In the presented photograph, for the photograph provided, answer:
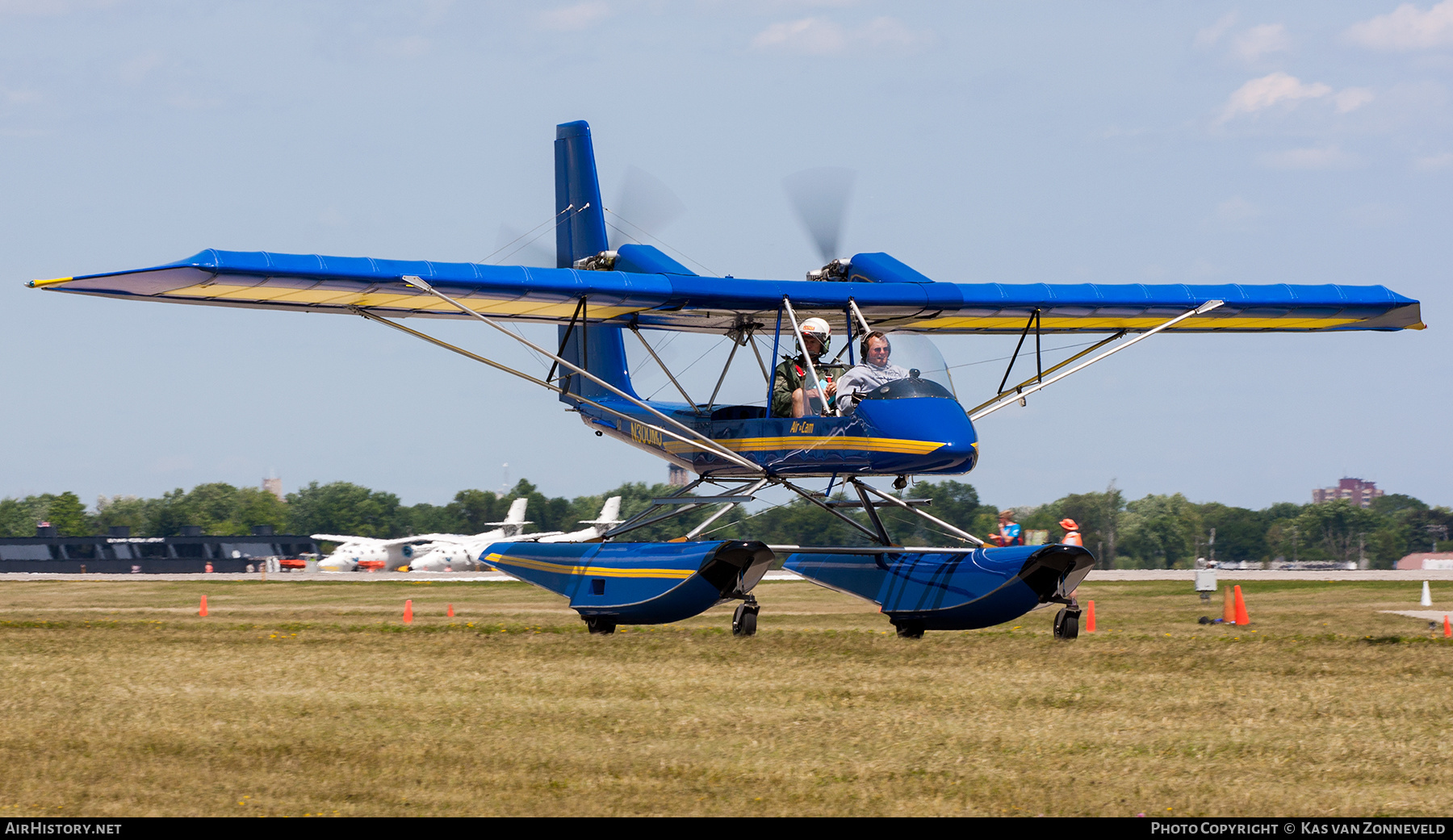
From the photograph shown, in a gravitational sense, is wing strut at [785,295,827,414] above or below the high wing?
below

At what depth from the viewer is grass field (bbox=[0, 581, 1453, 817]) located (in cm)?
697

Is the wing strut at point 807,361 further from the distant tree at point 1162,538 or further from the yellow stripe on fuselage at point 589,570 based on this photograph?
the distant tree at point 1162,538

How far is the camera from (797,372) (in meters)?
15.0

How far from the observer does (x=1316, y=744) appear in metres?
8.44

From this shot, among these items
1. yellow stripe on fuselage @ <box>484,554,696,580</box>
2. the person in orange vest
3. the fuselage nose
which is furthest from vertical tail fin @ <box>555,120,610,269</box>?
the person in orange vest

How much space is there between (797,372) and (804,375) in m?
0.13

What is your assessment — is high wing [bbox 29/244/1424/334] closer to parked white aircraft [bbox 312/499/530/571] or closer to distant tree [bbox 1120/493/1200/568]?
parked white aircraft [bbox 312/499/530/571]

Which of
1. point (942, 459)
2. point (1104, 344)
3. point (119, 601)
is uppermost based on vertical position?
point (1104, 344)

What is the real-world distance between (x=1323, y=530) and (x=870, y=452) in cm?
10294

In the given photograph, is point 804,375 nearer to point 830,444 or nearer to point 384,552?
point 830,444

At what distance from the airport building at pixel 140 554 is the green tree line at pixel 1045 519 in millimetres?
14902

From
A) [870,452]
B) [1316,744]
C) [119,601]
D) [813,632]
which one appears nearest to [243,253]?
[870,452]

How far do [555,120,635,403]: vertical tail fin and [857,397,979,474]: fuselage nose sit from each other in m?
5.26
